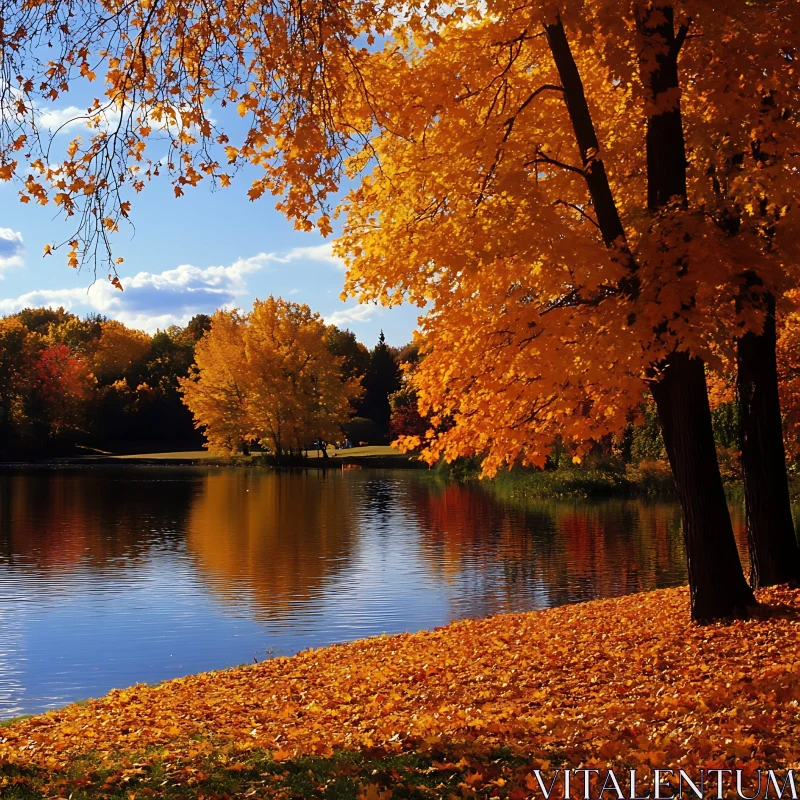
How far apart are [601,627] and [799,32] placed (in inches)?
240

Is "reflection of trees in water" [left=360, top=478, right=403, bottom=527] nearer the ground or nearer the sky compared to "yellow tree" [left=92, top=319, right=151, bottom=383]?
nearer the ground

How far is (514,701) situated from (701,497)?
3491 millimetres

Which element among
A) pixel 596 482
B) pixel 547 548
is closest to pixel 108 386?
pixel 596 482

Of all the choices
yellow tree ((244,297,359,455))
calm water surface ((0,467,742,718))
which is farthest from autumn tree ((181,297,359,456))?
calm water surface ((0,467,742,718))

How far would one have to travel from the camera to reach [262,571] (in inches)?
691

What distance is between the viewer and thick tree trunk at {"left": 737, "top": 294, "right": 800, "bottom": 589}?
10547 mm

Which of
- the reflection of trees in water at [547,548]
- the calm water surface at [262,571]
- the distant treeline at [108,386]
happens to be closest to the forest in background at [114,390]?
the distant treeline at [108,386]

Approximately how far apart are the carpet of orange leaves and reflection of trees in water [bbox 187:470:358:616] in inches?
213

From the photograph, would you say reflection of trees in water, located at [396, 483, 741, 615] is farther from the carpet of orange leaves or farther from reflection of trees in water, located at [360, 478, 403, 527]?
the carpet of orange leaves

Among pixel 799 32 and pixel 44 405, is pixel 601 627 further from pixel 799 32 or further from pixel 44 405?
pixel 44 405

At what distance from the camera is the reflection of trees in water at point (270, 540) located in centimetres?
1590

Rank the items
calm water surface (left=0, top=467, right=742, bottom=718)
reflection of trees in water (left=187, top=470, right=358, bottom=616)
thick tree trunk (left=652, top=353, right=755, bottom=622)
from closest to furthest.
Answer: thick tree trunk (left=652, top=353, right=755, bottom=622)
calm water surface (left=0, top=467, right=742, bottom=718)
reflection of trees in water (left=187, top=470, right=358, bottom=616)

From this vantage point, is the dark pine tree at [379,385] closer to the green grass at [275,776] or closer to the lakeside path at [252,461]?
the lakeside path at [252,461]

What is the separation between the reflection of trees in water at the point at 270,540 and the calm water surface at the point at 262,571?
68mm
